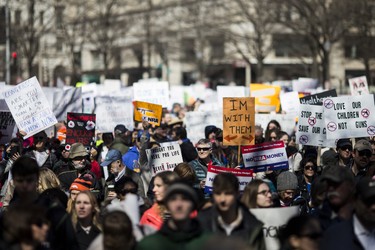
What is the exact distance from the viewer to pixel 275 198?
30.3ft

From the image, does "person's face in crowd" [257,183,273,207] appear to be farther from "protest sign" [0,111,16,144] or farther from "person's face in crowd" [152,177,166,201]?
"protest sign" [0,111,16,144]

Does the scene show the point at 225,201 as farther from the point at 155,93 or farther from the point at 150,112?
the point at 155,93

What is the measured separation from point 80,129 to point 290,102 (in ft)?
22.1

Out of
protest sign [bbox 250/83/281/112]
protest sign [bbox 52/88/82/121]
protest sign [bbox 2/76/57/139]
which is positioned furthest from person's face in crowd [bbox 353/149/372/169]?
protest sign [bbox 250/83/281/112]

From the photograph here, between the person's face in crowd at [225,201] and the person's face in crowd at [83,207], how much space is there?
55.2 inches

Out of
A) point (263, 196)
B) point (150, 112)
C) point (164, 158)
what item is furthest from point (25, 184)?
point (150, 112)

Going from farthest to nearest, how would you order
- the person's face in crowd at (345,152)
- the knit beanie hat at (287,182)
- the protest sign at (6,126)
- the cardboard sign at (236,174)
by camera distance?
the protest sign at (6,126), the person's face in crowd at (345,152), the cardboard sign at (236,174), the knit beanie hat at (287,182)

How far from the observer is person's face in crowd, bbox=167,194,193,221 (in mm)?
6184

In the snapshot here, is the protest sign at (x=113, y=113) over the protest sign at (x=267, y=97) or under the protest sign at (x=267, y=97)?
under

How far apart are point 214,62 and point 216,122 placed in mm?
43984

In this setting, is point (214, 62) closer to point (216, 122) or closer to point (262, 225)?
point (216, 122)

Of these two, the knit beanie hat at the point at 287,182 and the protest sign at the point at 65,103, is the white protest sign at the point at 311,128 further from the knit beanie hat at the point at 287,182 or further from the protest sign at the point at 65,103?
the protest sign at the point at 65,103

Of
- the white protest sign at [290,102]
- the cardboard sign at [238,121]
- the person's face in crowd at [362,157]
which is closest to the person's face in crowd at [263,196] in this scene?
the person's face in crowd at [362,157]

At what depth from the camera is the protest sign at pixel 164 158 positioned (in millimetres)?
12266
